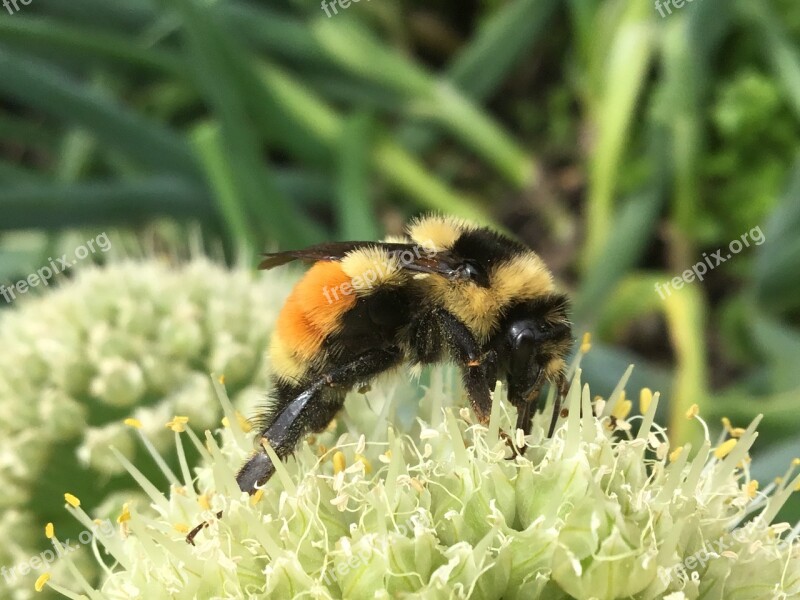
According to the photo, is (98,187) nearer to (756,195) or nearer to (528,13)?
(528,13)

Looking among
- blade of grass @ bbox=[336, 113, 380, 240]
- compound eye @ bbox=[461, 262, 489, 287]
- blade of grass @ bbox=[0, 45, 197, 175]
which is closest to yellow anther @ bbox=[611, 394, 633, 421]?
compound eye @ bbox=[461, 262, 489, 287]

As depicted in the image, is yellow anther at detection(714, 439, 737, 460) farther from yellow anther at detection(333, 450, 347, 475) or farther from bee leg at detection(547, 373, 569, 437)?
yellow anther at detection(333, 450, 347, 475)

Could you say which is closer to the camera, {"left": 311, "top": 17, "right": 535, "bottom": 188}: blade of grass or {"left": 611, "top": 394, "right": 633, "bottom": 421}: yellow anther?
{"left": 611, "top": 394, "right": 633, "bottom": 421}: yellow anther

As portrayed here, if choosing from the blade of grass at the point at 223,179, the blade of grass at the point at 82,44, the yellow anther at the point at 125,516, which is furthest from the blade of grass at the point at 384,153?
the yellow anther at the point at 125,516

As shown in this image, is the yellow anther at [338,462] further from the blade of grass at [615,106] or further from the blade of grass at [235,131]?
the blade of grass at [615,106]

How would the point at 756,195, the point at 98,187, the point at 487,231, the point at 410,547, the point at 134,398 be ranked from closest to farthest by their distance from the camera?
the point at 410,547 → the point at 487,231 → the point at 134,398 → the point at 98,187 → the point at 756,195

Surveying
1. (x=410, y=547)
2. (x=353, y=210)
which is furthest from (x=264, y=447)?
(x=353, y=210)
